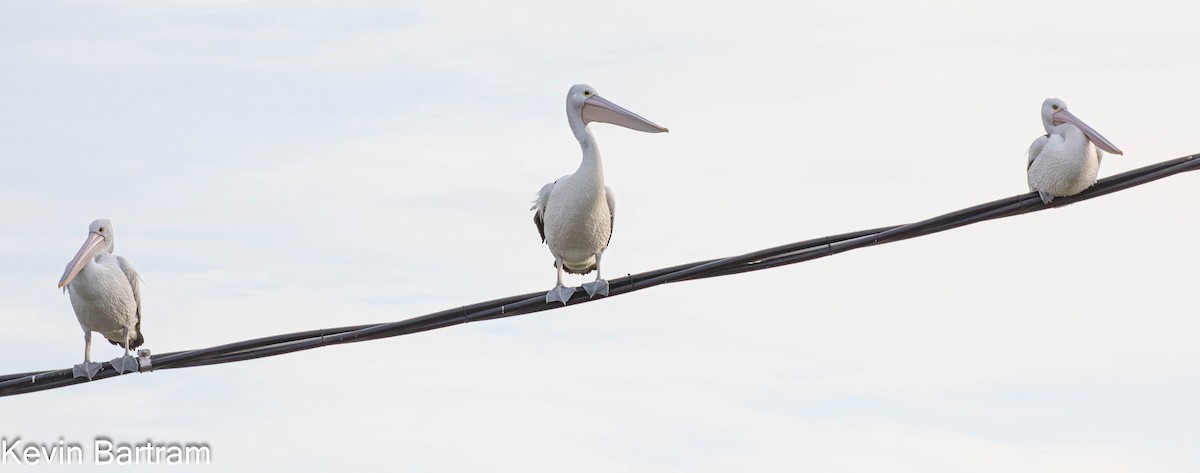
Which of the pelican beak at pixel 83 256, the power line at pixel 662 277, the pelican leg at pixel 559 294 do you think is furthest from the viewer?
the pelican beak at pixel 83 256

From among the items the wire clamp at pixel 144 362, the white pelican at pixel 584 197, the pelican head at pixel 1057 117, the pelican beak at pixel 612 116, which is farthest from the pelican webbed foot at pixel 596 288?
the pelican head at pixel 1057 117

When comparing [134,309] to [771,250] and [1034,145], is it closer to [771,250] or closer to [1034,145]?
[771,250]

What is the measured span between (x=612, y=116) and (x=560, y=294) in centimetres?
152

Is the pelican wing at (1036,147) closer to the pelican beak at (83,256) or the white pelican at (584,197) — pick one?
the white pelican at (584,197)

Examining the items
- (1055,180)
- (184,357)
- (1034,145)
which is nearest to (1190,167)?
(1055,180)

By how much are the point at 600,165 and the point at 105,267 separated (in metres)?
4.14

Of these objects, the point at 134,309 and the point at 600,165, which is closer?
the point at 600,165

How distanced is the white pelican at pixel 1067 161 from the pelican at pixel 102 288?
675 cm

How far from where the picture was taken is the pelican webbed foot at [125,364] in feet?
34.6

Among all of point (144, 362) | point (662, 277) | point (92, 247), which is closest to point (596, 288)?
point (662, 277)

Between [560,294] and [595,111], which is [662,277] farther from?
[595,111]

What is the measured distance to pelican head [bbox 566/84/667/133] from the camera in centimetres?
1088

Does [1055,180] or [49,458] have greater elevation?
[1055,180]

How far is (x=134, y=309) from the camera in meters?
12.7
